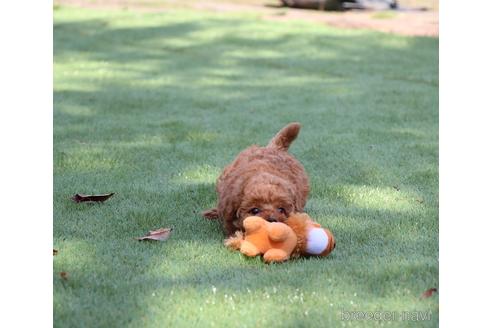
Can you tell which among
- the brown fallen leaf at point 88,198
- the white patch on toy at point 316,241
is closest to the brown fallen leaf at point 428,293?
the white patch on toy at point 316,241

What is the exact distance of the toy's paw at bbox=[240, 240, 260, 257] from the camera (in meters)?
2.96

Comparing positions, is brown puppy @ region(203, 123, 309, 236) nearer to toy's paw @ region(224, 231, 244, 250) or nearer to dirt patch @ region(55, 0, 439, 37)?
toy's paw @ region(224, 231, 244, 250)

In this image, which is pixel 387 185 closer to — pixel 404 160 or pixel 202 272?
pixel 404 160

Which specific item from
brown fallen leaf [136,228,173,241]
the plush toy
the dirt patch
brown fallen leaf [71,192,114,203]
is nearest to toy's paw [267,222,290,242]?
the plush toy

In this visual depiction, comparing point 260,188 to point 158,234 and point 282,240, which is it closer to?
point 282,240

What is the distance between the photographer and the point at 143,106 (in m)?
6.21

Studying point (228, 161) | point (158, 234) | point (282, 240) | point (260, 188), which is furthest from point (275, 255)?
point (228, 161)

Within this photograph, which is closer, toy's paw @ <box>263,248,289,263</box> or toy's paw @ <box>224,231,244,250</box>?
toy's paw @ <box>263,248,289,263</box>

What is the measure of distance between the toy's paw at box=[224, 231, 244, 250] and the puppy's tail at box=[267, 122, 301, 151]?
0.64 m

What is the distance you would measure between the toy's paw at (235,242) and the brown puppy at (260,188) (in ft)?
0.17

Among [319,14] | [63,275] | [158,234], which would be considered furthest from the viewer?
[319,14]

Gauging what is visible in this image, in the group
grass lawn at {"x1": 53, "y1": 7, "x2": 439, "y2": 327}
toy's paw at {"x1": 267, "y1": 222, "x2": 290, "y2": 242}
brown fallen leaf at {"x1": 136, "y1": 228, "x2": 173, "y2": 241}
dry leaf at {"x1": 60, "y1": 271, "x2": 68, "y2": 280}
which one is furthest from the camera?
brown fallen leaf at {"x1": 136, "y1": 228, "x2": 173, "y2": 241}

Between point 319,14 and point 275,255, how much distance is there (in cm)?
890

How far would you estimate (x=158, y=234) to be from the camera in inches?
128
